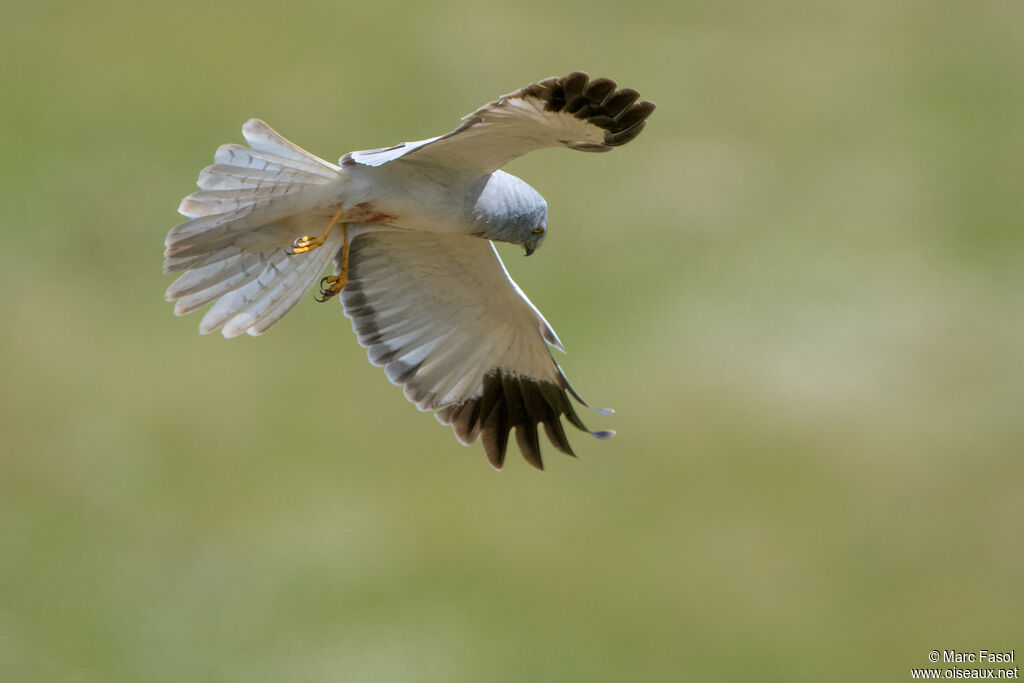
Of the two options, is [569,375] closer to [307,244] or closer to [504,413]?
[504,413]

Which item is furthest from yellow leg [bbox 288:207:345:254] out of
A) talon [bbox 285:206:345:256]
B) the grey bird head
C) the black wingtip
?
the black wingtip

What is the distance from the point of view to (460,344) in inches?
287

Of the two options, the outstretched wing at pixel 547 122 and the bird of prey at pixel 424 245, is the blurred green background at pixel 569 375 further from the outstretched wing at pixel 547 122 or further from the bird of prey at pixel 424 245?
the outstretched wing at pixel 547 122

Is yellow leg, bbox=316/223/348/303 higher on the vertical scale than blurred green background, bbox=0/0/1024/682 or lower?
lower

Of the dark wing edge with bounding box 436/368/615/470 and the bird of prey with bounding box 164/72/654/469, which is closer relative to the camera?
the bird of prey with bounding box 164/72/654/469

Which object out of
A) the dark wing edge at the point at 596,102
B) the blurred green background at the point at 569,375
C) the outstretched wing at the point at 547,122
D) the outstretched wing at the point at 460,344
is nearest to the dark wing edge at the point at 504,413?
the outstretched wing at the point at 460,344

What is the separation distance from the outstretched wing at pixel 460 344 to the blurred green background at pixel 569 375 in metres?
7.53

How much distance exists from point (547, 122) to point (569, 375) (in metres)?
10.8

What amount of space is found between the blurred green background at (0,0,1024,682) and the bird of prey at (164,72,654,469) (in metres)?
7.62

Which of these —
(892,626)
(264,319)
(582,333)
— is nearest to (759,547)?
(892,626)

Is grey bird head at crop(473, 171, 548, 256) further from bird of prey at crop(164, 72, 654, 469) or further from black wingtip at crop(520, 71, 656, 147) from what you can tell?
black wingtip at crop(520, 71, 656, 147)

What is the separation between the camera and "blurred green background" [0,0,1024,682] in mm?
15070

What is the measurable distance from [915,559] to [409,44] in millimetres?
8548

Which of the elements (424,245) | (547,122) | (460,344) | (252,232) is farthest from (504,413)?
(547,122)
